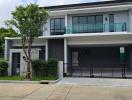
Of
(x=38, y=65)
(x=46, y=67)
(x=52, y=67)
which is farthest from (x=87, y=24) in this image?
(x=38, y=65)

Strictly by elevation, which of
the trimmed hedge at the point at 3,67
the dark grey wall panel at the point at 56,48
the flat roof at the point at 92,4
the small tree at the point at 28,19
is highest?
the flat roof at the point at 92,4

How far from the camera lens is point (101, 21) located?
26.1 meters

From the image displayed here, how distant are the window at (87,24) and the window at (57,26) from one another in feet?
4.64

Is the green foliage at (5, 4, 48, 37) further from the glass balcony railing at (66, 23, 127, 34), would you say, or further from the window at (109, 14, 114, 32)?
the window at (109, 14, 114, 32)

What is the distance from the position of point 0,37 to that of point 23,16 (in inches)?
1109

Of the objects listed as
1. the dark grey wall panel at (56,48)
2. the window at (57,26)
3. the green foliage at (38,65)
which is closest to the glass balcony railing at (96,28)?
the window at (57,26)

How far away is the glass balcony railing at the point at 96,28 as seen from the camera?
24.3 metres

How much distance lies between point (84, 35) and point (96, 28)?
8.00 feet

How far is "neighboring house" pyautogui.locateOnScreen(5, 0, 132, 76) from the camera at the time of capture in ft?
77.5

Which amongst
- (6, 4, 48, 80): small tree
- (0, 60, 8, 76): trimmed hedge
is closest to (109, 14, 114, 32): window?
(6, 4, 48, 80): small tree

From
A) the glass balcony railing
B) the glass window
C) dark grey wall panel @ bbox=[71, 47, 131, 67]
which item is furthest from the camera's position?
dark grey wall panel @ bbox=[71, 47, 131, 67]

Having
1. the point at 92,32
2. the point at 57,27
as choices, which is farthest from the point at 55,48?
the point at 92,32

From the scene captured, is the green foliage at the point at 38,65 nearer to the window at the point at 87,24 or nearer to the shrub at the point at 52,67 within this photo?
the shrub at the point at 52,67

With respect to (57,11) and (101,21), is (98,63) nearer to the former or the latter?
(101,21)
